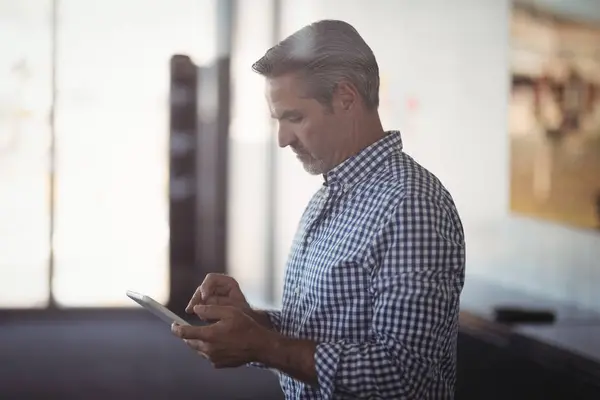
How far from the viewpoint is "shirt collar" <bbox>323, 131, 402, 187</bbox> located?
120 centimetres

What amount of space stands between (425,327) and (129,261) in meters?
3.52

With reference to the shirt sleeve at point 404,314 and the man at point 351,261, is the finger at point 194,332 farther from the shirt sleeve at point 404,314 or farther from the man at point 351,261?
the shirt sleeve at point 404,314

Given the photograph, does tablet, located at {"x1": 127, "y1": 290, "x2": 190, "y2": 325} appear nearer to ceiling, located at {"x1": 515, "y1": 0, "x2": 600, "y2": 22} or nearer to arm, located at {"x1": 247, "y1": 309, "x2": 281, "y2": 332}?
arm, located at {"x1": 247, "y1": 309, "x2": 281, "y2": 332}

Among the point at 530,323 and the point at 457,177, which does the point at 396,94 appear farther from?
Answer: the point at 530,323

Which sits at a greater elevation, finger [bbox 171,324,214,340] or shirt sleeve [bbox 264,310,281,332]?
finger [bbox 171,324,214,340]

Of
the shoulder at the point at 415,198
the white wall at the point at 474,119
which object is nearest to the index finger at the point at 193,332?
the shoulder at the point at 415,198

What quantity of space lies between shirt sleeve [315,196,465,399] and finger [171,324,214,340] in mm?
126

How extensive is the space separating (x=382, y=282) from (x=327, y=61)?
28 cm

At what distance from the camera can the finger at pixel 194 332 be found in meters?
1.10

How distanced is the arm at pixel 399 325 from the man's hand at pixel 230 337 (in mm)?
16

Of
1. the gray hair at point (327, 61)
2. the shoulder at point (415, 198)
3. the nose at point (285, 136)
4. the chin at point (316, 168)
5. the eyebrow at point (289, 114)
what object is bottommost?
the shoulder at point (415, 198)

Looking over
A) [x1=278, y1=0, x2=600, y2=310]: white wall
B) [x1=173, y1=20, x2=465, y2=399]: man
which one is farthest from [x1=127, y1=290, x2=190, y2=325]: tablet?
[x1=278, y1=0, x2=600, y2=310]: white wall

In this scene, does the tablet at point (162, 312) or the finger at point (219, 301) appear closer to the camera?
the tablet at point (162, 312)

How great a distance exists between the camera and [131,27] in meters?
4.42
